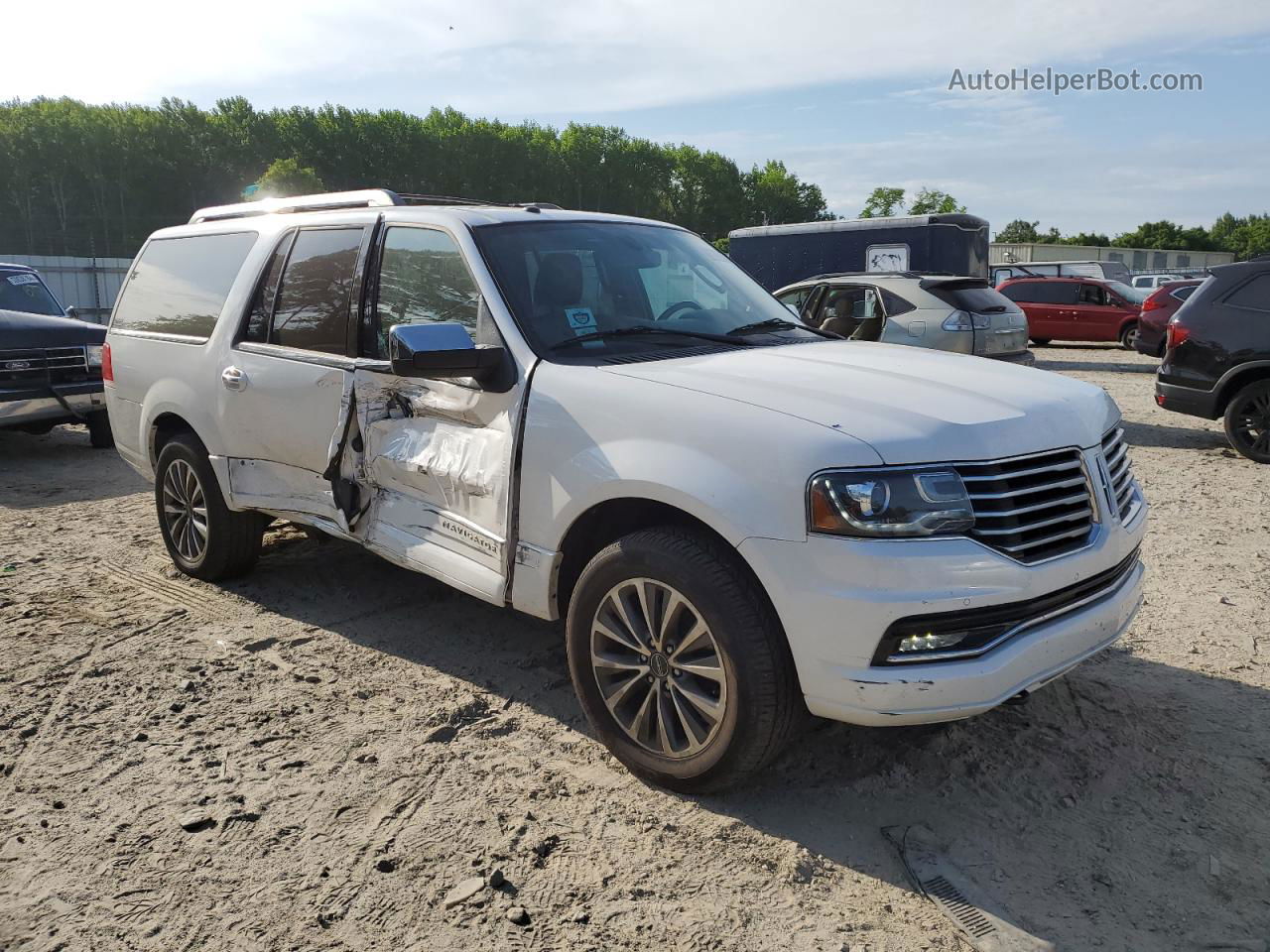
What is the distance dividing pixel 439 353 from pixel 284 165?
56366 mm

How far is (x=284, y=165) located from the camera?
54.3m

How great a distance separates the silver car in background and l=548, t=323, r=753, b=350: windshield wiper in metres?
7.01

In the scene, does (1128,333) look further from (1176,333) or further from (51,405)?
(51,405)

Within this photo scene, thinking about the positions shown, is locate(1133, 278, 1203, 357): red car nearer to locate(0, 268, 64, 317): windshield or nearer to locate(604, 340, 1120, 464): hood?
locate(604, 340, 1120, 464): hood

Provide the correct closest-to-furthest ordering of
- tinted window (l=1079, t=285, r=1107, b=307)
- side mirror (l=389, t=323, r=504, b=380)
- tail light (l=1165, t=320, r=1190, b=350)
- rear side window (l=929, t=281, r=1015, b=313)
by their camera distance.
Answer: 1. side mirror (l=389, t=323, r=504, b=380)
2. tail light (l=1165, t=320, r=1190, b=350)
3. rear side window (l=929, t=281, r=1015, b=313)
4. tinted window (l=1079, t=285, r=1107, b=307)

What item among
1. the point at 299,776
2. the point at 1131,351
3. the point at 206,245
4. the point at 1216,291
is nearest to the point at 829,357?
the point at 299,776

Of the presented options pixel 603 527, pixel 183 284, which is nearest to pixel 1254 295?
pixel 603 527

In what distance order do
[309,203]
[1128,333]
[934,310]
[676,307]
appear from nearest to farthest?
[676,307] → [309,203] → [934,310] → [1128,333]

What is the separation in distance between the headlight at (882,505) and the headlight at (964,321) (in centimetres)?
883

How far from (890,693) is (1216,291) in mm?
8554

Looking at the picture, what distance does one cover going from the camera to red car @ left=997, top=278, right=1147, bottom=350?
22.1 meters

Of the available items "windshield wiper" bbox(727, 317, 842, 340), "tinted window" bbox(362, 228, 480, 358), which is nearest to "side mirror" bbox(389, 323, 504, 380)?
"tinted window" bbox(362, 228, 480, 358)

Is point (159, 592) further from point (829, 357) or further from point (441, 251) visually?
point (829, 357)

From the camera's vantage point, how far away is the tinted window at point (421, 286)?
13.1 feet
